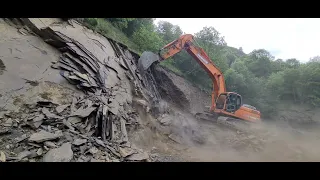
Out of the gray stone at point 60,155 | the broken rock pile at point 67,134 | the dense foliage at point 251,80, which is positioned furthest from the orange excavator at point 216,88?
the gray stone at point 60,155

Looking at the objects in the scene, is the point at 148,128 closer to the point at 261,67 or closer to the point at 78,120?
the point at 78,120

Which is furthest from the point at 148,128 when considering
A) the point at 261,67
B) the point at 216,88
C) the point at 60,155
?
the point at 261,67

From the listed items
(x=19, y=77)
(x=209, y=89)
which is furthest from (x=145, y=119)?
(x=209, y=89)

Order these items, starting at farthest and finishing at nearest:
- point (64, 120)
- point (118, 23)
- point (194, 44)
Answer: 1. point (118, 23)
2. point (194, 44)
3. point (64, 120)

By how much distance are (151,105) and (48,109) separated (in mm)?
4700

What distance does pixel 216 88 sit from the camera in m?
11.6

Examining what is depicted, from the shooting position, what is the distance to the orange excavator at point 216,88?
420 inches

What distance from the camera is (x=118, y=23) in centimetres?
1471

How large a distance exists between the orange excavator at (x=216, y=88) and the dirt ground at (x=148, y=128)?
2.18 feet

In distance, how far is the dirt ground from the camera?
5.55m

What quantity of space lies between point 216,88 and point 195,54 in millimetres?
1971

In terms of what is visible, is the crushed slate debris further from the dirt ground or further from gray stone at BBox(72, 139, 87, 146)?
the dirt ground
